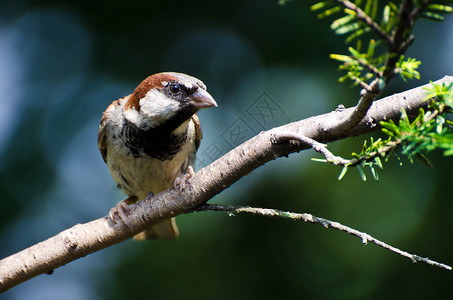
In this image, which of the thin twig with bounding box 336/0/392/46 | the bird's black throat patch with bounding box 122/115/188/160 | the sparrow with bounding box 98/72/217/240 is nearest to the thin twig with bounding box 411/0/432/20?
the thin twig with bounding box 336/0/392/46

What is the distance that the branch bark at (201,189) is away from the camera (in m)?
1.66

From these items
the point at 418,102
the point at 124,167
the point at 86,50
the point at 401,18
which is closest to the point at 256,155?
the point at 418,102

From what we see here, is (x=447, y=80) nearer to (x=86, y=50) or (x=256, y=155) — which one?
(x=256, y=155)

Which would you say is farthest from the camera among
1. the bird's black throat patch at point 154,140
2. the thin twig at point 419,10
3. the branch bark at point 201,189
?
the bird's black throat patch at point 154,140

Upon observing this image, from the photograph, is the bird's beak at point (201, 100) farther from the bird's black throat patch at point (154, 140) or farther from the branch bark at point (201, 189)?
the branch bark at point (201, 189)

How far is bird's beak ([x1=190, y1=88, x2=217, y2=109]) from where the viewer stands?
2621 mm

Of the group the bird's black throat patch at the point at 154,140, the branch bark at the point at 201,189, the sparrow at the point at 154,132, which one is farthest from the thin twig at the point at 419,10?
the bird's black throat patch at the point at 154,140

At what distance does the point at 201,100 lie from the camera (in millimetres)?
2627

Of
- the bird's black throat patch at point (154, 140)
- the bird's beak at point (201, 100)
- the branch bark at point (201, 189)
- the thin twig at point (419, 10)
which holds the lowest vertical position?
→ the branch bark at point (201, 189)

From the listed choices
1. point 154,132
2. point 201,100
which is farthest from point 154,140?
point 201,100

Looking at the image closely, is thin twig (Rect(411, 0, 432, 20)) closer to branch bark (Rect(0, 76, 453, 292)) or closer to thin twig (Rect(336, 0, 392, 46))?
thin twig (Rect(336, 0, 392, 46))

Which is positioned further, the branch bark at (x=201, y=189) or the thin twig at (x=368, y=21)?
the branch bark at (x=201, y=189)

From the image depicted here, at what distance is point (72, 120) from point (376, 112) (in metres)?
3.39

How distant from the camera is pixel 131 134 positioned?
2.80 m
